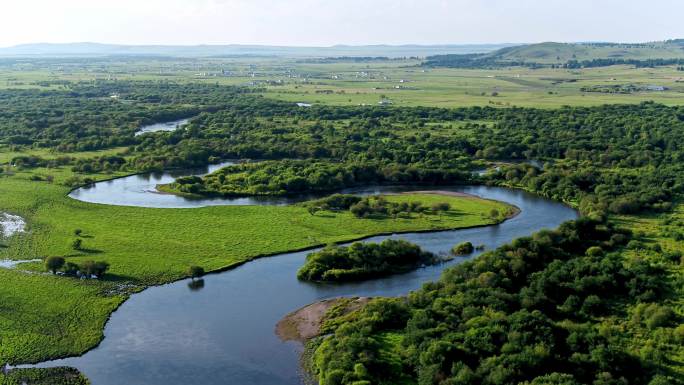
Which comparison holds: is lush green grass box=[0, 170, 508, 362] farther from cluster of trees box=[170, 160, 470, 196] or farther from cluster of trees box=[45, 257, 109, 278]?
cluster of trees box=[170, 160, 470, 196]

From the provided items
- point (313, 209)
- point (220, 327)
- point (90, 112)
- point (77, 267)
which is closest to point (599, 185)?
point (313, 209)

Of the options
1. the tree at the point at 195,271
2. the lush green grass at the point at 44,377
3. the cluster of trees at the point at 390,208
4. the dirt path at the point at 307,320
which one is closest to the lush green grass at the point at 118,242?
the cluster of trees at the point at 390,208

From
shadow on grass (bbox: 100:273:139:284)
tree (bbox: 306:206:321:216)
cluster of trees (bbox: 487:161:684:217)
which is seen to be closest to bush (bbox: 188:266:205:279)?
shadow on grass (bbox: 100:273:139:284)

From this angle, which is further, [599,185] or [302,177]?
[302,177]

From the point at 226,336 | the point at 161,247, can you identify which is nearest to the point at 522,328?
the point at 226,336

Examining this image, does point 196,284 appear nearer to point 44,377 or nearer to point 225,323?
point 225,323
